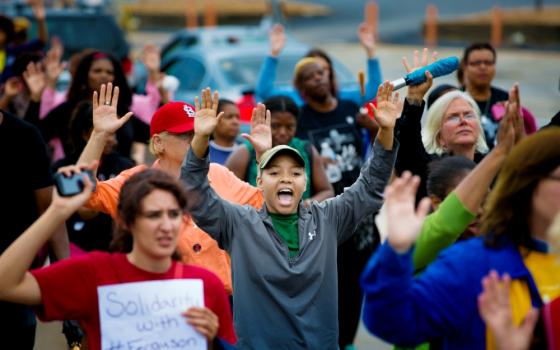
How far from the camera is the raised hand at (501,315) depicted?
123 inches

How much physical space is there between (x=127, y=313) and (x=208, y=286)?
29 centimetres

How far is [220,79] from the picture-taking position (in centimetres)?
1316

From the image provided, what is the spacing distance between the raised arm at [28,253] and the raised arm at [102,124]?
0.93 metres

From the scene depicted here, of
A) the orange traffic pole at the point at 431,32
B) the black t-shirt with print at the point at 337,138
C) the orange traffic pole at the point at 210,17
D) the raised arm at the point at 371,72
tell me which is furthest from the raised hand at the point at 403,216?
the orange traffic pole at the point at 210,17

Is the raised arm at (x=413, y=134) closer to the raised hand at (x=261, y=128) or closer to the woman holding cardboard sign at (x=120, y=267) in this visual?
the raised hand at (x=261, y=128)

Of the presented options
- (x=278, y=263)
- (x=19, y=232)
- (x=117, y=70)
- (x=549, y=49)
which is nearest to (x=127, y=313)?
(x=278, y=263)

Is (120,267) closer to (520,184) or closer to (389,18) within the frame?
(520,184)

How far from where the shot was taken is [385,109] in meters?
4.81

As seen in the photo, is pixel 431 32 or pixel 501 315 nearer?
pixel 501 315

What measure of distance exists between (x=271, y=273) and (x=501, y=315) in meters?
1.65

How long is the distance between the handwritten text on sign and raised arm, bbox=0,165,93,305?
248 millimetres

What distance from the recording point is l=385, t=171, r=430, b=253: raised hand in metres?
3.23

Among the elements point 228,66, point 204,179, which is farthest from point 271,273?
point 228,66

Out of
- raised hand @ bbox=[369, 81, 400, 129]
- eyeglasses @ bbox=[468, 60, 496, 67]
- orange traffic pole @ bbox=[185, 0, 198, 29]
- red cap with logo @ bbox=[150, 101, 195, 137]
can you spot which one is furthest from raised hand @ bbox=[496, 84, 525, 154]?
orange traffic pole @ bbox=[185, 0, 198, 29]
